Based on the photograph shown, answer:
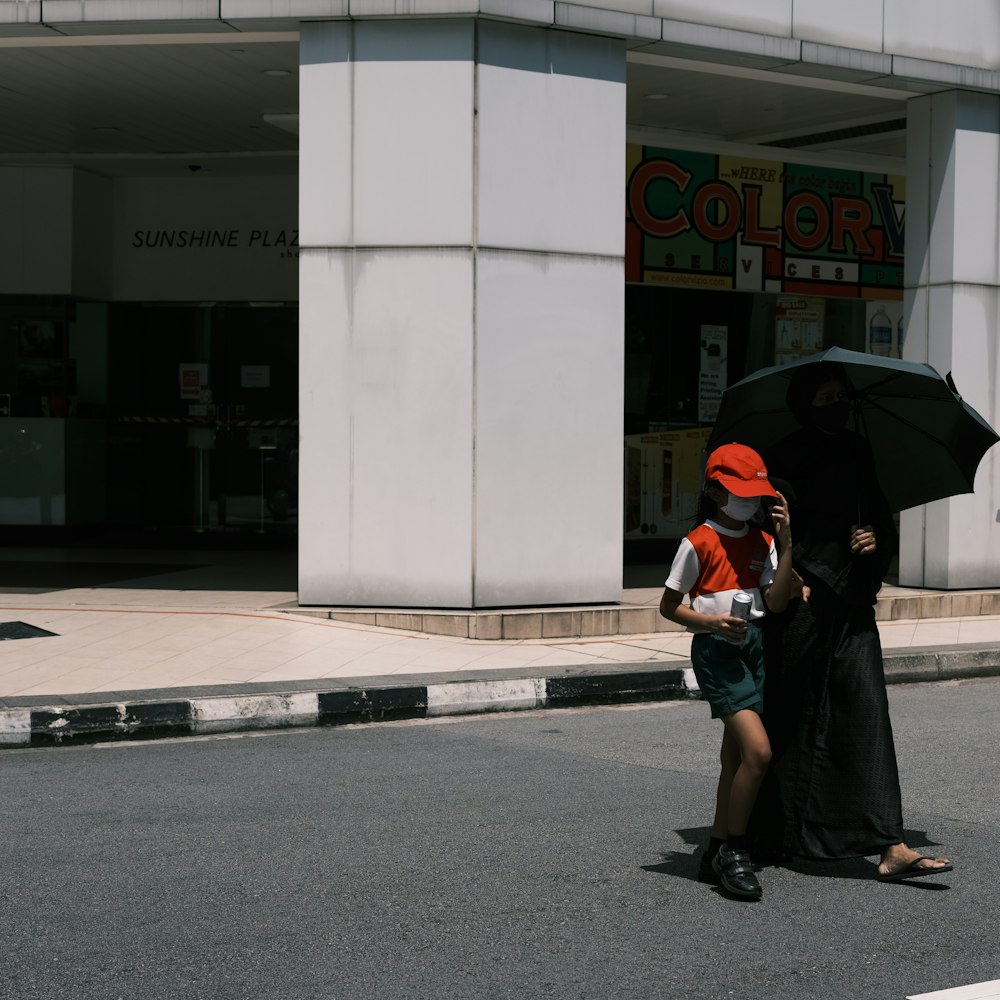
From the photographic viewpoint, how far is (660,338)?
15656mm

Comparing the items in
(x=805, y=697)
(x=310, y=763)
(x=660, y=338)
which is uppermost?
(x=660, y=338)

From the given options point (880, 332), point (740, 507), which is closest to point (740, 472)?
point (740, 507)

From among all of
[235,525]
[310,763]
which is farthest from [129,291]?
[310,763]

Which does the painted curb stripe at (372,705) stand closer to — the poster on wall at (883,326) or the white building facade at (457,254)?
the white building facade at (457,254)

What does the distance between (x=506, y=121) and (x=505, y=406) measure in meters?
2.05

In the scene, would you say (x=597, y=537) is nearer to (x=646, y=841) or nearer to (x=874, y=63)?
(x=874, y=63)

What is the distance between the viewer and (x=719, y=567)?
16.6ft

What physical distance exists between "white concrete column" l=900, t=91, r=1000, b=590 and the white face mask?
8.14 m

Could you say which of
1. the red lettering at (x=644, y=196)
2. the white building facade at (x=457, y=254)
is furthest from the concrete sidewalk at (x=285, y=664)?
the red lettering at (x=644, y=196)

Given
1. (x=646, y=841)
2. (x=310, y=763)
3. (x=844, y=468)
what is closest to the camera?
(x=844, y=468)

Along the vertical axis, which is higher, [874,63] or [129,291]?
[874,63]

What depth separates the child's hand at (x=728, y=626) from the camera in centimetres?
493

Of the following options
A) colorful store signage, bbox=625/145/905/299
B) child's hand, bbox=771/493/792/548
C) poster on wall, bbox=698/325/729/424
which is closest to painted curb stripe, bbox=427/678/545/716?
child's hand, bbox=771/493/792/548

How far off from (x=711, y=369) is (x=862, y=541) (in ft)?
35.8
